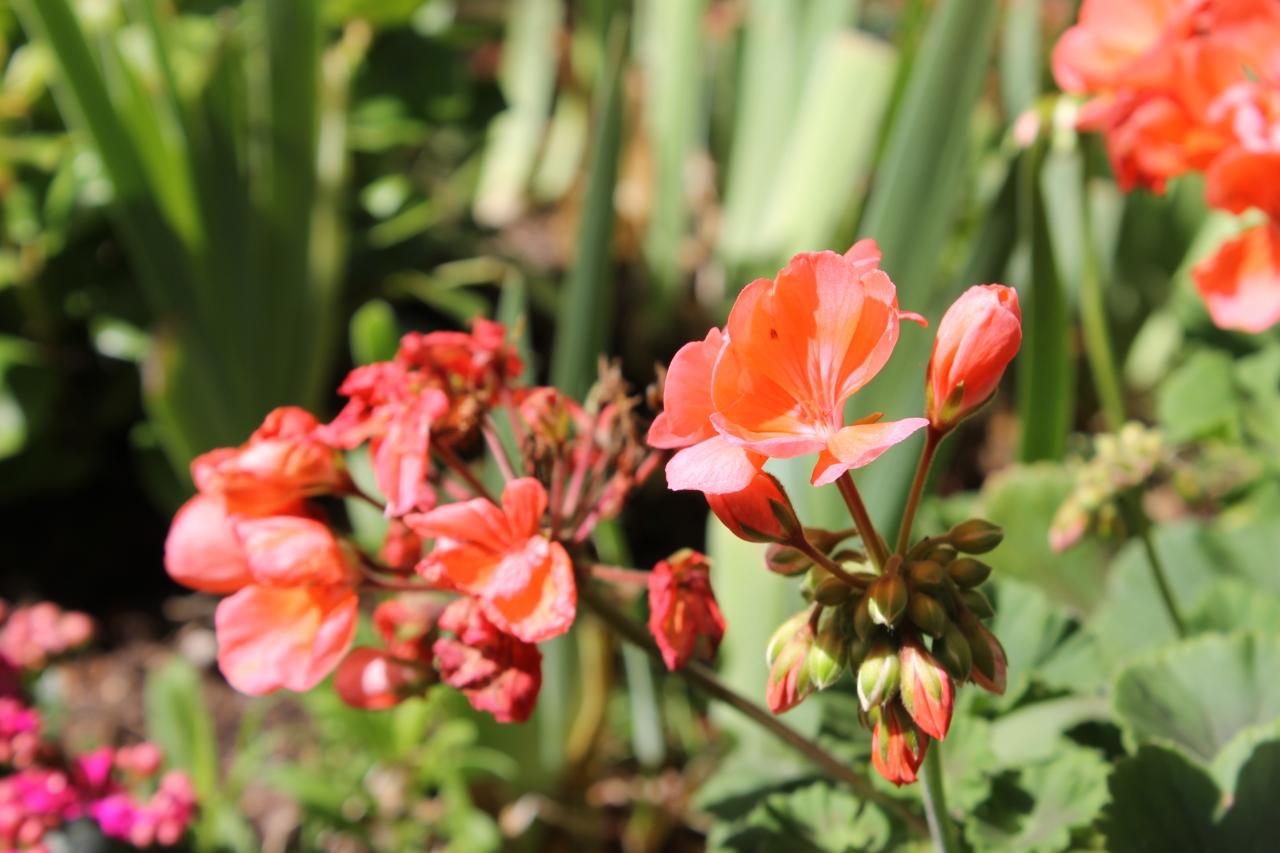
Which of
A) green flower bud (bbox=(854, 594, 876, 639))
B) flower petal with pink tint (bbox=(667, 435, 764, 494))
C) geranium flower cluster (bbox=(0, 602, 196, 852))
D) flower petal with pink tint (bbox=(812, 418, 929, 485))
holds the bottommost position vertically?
geranium flower cluster (bbox=(0, 602, 196, 852))

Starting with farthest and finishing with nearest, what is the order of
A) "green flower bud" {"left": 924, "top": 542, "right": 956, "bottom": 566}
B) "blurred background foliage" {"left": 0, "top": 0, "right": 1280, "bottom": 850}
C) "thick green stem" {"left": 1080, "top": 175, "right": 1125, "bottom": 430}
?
"thick green stem" {"left": 1080, "top": 175, "right": 1125, "bottom": 430}
"blurred background foliage" {"left": 0, "top": 0, "right": 1280, "bottom": 850}
"green flower bud" {"left": 924, "top": 542, "right": 956, "bottom": 566}

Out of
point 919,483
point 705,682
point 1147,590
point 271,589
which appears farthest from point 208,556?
point 1147,590

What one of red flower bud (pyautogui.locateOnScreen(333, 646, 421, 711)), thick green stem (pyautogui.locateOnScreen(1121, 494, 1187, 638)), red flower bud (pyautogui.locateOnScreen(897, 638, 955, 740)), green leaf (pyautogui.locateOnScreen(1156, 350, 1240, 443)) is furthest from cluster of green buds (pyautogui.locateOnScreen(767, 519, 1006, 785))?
green leaf (pyautogui.locateOnScreen(1156, 350, 1240, 443))

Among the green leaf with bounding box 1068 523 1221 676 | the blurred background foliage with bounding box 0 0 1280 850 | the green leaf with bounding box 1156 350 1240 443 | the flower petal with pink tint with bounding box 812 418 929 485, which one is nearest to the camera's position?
the flower petal with pink tint with bounding box 812 418 929 485

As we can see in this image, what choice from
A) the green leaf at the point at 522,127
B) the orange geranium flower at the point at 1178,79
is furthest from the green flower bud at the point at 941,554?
the green leaf at the point at 522,127

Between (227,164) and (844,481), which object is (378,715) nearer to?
(227,164)

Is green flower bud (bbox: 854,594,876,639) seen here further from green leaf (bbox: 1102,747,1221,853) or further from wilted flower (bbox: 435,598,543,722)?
green leaf (bbox: 1102,747,1221,853)

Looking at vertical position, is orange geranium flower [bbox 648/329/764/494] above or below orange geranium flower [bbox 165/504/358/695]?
above

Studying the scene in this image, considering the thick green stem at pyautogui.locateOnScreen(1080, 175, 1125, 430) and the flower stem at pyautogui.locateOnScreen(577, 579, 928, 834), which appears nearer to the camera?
the flower stem at pyautogui.locateOnScreen(577, 579, 928, 834)
